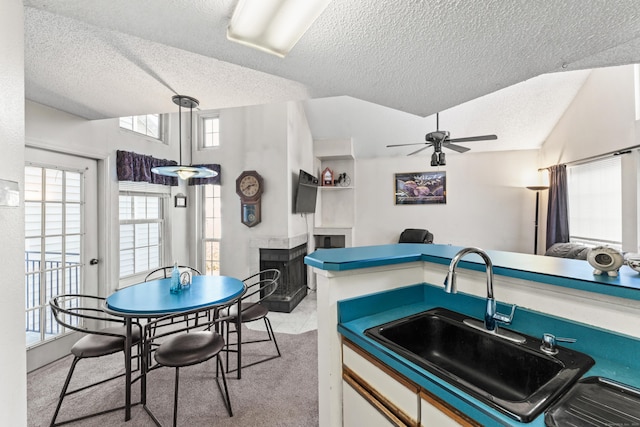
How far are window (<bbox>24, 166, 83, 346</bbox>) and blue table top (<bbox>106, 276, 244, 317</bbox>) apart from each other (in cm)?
101

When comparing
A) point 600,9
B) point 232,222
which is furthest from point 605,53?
point 232,222

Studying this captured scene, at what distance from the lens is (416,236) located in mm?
5285

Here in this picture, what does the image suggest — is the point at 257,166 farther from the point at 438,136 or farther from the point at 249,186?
the point at 438,136

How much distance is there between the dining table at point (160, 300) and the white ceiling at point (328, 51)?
164cm

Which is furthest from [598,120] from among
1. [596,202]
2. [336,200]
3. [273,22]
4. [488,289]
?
[273,22]

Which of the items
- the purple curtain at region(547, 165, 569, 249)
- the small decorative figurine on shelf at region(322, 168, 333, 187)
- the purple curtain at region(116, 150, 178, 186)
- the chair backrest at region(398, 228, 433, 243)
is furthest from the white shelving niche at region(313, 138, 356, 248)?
the purple curtain at region(547, 165, 569, 249)

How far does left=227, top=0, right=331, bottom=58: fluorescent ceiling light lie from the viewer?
116 cm

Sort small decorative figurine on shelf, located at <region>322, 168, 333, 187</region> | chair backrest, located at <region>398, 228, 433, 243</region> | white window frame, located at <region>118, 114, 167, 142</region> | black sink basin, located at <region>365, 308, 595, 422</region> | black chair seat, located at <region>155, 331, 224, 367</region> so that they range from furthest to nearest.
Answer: small decorative figurine on shelf, located at <region>322, 168, 333, 187</region> < chair backrest, located at <region>398, 228, 433, 243</region> < white window frame, located at <region>118, 114, 167, 142</region> < black chair seat, located at <region>155, 331, 224, 367</region> < black sink basin, located at <region>365, 308, 595, 422</region>

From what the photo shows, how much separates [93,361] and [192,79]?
9.14ft

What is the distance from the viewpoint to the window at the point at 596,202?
141 inches

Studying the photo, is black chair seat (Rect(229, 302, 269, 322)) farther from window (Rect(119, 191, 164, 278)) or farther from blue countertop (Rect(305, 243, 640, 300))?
window (Rect(119, 191, 164, 278))

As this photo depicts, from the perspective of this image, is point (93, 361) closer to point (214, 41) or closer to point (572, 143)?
point (214, 41)

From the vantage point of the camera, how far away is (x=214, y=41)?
1511mm

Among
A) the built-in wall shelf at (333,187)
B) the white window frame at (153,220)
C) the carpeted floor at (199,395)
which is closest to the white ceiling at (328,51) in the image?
the white window frame at (153,220)
